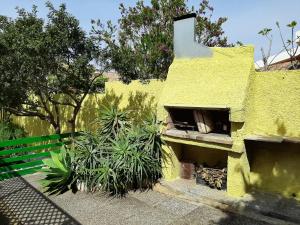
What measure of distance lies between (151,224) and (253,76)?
14.1ft

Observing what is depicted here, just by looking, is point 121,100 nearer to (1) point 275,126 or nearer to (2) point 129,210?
(2) point 129,210

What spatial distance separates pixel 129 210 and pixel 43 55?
15.6 ft

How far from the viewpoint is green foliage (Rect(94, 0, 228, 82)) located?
38.2 ft

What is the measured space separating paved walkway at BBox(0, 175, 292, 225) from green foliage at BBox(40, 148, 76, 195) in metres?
0.29

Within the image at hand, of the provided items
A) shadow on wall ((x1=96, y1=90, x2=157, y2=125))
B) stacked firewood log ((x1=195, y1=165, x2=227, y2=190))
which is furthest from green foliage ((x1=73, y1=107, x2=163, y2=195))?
shadow on wall ((x1=96, y1=90, x2=157, y2=125))

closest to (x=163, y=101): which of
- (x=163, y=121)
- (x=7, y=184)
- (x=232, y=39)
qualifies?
(x=163, y=121)

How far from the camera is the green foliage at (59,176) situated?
26.9ft

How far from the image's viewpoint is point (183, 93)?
7734mm

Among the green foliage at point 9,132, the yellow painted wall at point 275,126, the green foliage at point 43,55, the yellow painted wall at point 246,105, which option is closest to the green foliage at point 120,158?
the yellow painted wall at point 246,105

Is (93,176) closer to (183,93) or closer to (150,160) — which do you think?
(150,160)

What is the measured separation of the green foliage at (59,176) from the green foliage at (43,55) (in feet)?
7.28

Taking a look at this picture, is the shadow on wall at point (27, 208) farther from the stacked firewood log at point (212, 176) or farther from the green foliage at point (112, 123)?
the stacked firewood log at point (212, 176)

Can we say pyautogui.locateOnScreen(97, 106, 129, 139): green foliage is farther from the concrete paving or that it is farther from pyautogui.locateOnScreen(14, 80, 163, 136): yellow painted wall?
the concrete paving

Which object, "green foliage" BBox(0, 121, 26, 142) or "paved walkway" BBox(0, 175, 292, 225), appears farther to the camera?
"green foliage" BBox(0, 121, 26, 142)
